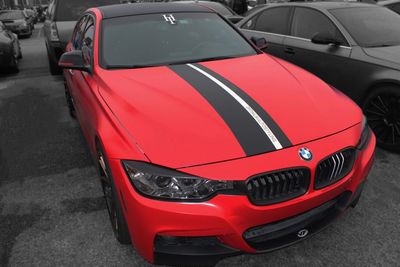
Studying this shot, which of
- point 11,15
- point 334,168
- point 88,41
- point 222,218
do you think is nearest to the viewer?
point 222,218

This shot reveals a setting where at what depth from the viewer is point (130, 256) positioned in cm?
249

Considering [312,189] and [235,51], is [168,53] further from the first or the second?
[312,189]

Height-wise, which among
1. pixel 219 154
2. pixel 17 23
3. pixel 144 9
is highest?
pixel 144 9

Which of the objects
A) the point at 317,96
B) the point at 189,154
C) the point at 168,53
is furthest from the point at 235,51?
the point at 189,154

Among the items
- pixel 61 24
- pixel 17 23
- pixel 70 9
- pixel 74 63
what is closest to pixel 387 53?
pixel 74 63

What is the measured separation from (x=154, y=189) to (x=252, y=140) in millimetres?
623

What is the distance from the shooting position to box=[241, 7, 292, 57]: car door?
202 inches

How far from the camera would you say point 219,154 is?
2.01m

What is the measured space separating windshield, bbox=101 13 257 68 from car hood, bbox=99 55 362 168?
0.57 feet

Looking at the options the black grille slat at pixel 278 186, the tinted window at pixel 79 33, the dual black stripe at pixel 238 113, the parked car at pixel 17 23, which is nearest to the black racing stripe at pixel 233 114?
the dual black stripe at pixel 238 113

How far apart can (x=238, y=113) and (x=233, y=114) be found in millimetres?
35

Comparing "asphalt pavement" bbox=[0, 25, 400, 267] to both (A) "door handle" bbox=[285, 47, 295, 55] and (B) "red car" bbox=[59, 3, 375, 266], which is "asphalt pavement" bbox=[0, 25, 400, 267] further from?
(A) "door handle" bbox=[285, 47, 295, 55]

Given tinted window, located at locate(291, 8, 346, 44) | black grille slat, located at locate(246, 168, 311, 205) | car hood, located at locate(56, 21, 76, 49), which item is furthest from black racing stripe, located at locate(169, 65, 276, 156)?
car hood, located at locate(56, 21, 76, 49)

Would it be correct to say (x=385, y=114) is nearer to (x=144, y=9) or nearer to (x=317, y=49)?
(x=317, y=49)
